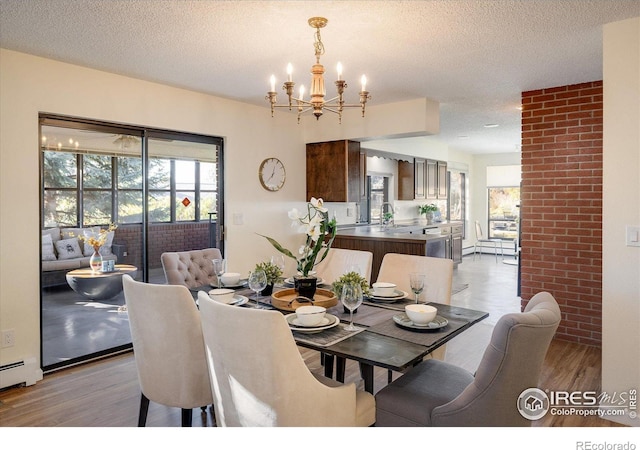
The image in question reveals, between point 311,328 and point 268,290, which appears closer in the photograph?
point 311,328

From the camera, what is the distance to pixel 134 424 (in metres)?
2.41

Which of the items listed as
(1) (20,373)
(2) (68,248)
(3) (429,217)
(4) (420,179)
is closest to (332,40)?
(2) (68,248)

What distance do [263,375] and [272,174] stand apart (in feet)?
11.7

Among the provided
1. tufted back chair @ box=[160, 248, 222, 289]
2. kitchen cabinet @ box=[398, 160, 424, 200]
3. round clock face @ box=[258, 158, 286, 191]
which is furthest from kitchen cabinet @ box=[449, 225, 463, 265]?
tufted back chair @ box=[160, 248, 222, 289]

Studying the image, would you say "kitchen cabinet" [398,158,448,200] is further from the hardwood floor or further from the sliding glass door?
the sliding glass door

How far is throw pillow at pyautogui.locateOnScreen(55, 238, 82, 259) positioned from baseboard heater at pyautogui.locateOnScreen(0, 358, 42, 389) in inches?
30.6

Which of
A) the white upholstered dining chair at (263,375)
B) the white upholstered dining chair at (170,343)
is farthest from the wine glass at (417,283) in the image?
the white upholstered dining chair at (170,343)

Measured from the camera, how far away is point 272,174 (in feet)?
15.8

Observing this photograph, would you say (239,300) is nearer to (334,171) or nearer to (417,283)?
(417,283)

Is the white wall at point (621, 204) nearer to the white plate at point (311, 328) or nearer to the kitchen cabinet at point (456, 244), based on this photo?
the white plate at point (311, 328)

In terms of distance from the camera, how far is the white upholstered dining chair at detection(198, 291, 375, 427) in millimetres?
1420

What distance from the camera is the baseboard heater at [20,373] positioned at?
2.86 m

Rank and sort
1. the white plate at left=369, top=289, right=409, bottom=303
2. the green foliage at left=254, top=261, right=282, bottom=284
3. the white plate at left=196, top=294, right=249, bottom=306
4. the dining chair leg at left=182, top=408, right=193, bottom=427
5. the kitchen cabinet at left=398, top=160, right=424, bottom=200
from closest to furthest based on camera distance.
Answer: the dining chair leg at left=182, top=408, right=193, bottom=427
the white plate at left=196, top=294, right=249, bottom=306
the white plate at left=369, top=289, right=409, bottom=303
the green foliage at left=254, top=261, right=282, bottom=284
the kitchen cabinet at left=398, top=160, right=424, bottom=200

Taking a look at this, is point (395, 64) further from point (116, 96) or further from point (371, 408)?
point (371, 408)
